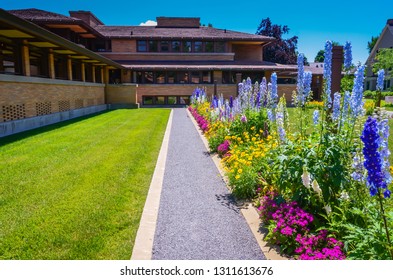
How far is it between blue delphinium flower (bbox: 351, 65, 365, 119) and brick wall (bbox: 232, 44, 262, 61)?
36557mm

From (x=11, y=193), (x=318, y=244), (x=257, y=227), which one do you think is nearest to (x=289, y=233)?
(x=318, y=244)

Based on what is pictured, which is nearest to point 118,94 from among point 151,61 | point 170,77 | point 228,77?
point 170,77

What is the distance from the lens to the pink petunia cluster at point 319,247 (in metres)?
3.21

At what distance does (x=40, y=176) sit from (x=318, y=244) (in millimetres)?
5743

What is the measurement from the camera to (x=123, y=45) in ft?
117

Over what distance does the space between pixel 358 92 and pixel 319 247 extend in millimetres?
1882

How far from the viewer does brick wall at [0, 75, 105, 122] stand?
39.2ft

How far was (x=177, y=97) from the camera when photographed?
3362 centimetres

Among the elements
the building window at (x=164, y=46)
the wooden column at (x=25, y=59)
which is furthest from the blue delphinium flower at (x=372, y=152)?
the building window at (x=164, y=46)

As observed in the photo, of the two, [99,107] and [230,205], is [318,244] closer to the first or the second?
[230,205]

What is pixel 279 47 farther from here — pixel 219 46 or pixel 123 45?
pixel 123 45

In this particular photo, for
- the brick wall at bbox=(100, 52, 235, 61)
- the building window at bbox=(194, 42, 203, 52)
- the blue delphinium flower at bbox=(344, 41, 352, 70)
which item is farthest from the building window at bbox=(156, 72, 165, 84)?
the blue delphinium flower at bbox=(344, 41, 352, 70)

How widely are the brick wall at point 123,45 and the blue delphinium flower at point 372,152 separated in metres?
35.9

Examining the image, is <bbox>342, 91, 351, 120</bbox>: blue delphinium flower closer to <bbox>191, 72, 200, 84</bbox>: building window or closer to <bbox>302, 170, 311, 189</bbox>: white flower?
<bbox>302, 170, 311, 189</bbox>: white flower
